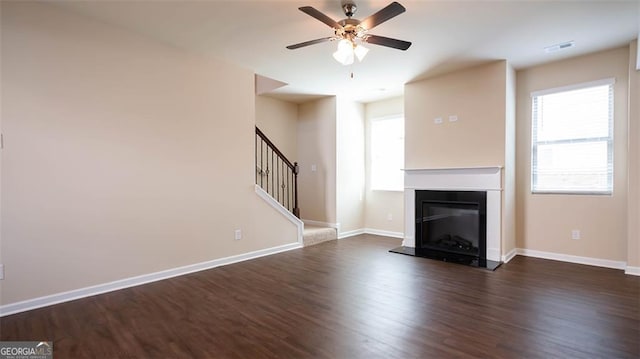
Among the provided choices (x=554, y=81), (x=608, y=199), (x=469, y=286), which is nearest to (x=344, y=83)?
(x=554, y=81)

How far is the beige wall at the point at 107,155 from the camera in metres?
2.67

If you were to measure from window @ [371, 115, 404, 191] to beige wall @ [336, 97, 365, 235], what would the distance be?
269 millimetres

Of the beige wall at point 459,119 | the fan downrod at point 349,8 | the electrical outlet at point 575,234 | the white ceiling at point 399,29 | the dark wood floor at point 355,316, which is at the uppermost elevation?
the white ceiling at point 399,29

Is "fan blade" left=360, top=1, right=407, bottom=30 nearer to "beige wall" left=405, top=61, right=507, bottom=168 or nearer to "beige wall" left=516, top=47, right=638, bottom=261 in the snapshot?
"beige wall" left=405, top=61, right=507, bottom=168

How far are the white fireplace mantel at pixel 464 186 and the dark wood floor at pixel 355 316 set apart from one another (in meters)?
0.55

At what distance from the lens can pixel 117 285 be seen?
3166 millimetres

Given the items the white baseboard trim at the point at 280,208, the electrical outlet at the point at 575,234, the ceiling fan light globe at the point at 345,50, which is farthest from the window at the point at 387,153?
the ceiling fan light globe at the point at 345,50

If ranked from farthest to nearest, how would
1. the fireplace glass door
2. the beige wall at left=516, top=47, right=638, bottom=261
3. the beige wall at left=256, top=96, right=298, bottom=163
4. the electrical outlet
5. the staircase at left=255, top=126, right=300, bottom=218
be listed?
1. the beige wall at left=256, top=96, right=298, bottom=163
2. the staircase at left=255, top=126, right=300, bottom=218
3. the fireplace glass door
4. the electrical outlet
5. the beige wall at left=516, top=47, right=638, bottom=261

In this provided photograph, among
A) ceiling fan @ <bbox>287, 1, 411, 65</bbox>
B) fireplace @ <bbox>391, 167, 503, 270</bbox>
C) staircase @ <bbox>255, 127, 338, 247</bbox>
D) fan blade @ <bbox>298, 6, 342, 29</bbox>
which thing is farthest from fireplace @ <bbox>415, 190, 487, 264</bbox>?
fan blade @ <bbox>298, 6, 342, 29</bbox>

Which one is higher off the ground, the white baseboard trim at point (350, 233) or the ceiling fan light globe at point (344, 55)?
the ceiling fan light globe at point (344, 55)

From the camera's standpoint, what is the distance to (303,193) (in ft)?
20.7

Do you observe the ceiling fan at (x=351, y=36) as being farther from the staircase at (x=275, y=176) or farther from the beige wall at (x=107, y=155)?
the staircase at (x=275, y=176)

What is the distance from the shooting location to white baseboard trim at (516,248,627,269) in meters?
3.81

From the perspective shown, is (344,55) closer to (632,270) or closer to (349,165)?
(349,165)
